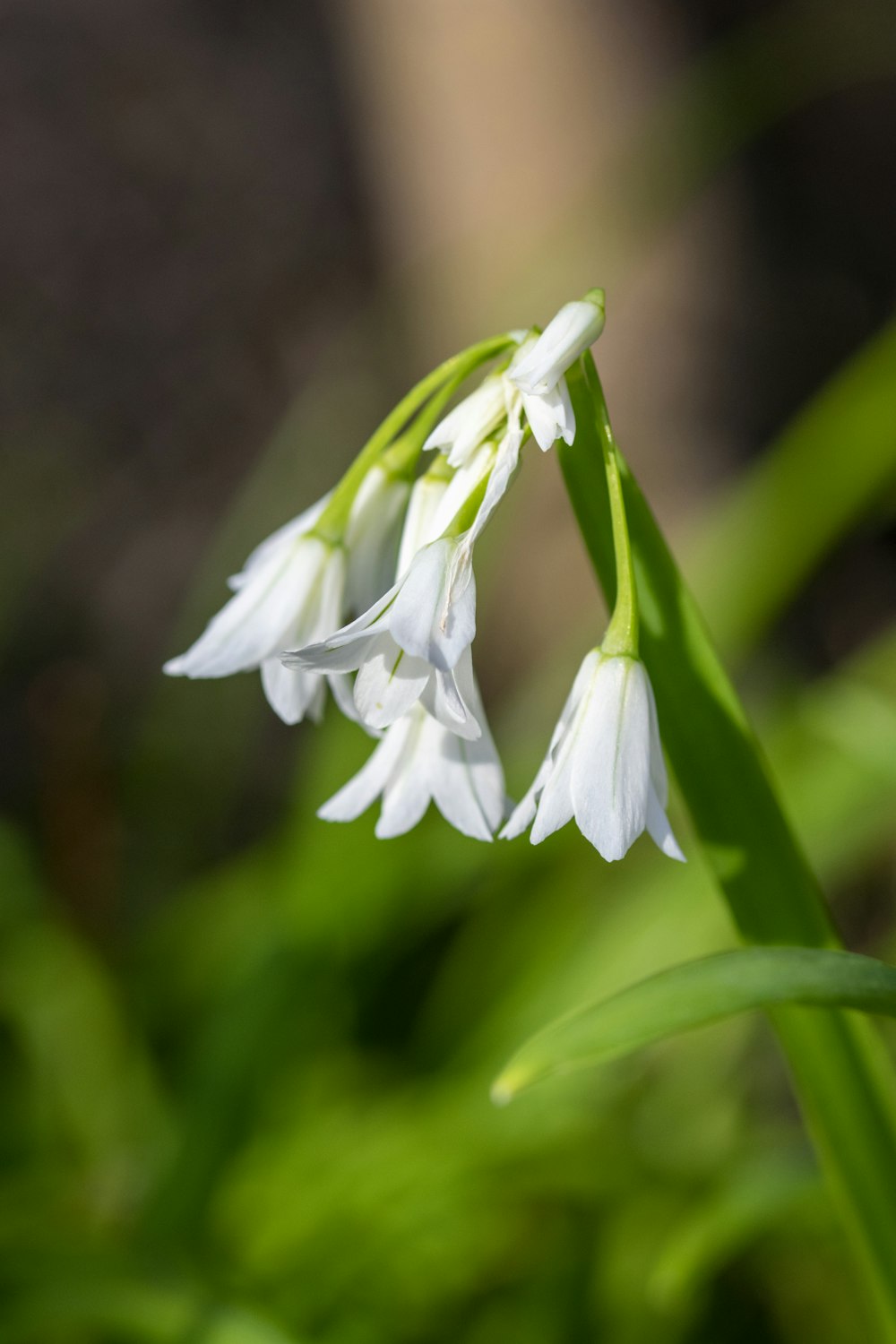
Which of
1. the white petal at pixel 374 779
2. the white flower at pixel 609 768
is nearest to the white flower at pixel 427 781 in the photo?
the white petal at pixel 374 779

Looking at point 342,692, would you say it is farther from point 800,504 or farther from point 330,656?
point 800,504

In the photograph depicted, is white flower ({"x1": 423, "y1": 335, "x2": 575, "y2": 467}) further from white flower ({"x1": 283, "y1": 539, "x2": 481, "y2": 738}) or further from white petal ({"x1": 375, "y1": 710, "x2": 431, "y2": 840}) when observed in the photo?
white petal ({"x1": 375, "y1": 710, "x2": 431, "y2": 840})

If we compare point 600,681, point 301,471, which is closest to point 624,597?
point 600,681

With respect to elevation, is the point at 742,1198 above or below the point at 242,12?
below

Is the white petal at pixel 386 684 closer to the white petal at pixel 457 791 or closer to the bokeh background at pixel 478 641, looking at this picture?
the white petal at pixel 457 791

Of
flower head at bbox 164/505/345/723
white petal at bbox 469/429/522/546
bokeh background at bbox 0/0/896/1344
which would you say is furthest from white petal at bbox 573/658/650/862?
bokeh background at bbox 0/0/896/1344

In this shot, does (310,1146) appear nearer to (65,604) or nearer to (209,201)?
(65,604)

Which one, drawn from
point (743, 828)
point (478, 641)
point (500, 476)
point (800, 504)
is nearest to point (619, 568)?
point (500, 476)
